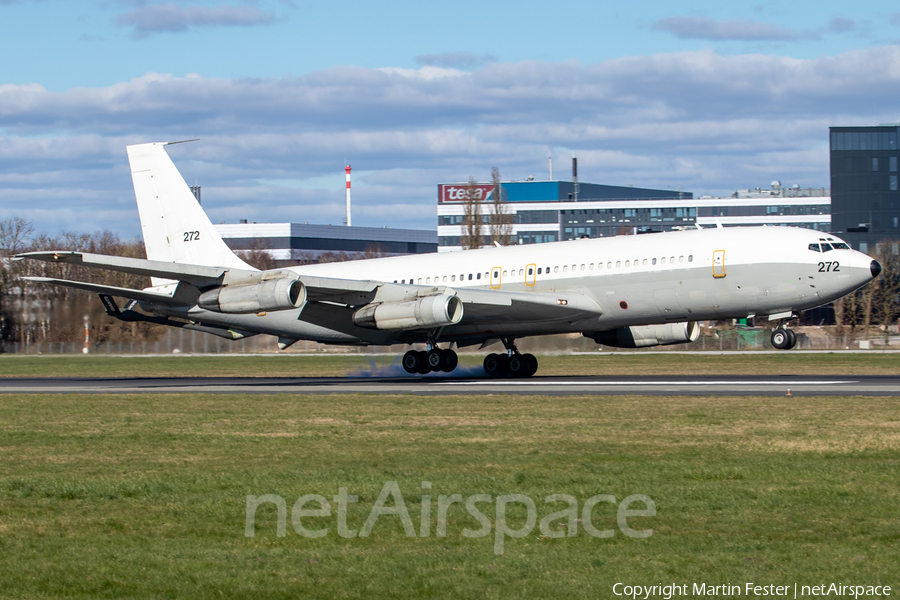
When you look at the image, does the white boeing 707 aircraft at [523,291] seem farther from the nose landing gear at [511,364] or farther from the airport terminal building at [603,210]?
the airport terminal building at [603,210]

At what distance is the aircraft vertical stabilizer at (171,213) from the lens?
38.9 m

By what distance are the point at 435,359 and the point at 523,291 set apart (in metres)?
4.22

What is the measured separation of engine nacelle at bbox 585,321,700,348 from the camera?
111 ft

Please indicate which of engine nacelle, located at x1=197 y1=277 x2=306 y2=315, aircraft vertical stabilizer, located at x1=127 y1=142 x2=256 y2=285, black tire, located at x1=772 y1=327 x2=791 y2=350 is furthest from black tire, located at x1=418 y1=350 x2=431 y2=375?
black tire, located at x1=772 y1=327 x2=791 y2=350

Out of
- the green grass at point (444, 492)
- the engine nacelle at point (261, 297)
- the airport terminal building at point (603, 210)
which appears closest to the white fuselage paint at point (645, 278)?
the engine nacelle at point (261, 297)

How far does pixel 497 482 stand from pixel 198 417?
10940mm

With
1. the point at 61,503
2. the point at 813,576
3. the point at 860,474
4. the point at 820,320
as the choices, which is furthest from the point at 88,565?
the point at 820,320

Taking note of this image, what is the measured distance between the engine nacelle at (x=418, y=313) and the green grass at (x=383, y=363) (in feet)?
28.6

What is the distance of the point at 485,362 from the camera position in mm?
36438

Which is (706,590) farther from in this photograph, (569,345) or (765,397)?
(569,345)

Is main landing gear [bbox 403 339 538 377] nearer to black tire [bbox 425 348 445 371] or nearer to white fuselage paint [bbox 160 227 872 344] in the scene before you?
black tire [bbox 425 348 445 371]

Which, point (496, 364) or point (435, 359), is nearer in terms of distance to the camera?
point (435, 359)

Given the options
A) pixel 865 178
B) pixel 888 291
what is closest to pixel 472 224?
pixel 888 291

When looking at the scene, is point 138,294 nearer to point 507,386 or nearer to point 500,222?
point 507,386
